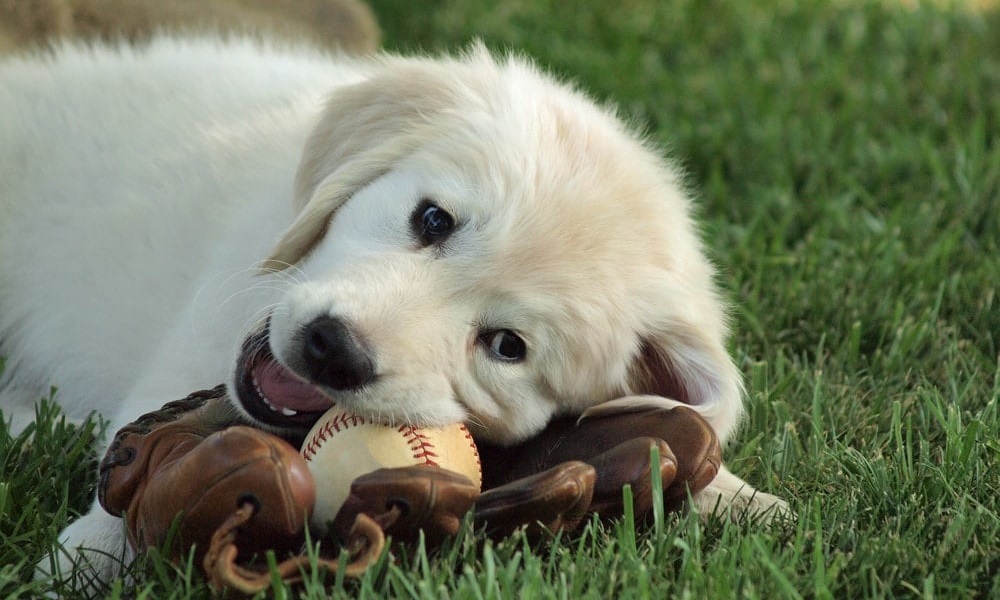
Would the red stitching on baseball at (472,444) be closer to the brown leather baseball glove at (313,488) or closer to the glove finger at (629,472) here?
the brown leather baseball glove at (313,488)

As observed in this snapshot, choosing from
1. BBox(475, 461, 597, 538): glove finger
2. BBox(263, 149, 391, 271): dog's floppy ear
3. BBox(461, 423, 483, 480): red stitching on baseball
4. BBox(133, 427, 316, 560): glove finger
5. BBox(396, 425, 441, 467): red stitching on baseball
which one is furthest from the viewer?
BBox(263, 149, 391, 271): dog's floppy ear

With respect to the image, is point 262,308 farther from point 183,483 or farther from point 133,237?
point 133,237

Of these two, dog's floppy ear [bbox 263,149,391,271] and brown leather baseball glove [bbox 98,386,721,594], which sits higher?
dog's floppy ear [bbox 263,149,391,271]

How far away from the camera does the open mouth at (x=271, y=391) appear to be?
2.60 m

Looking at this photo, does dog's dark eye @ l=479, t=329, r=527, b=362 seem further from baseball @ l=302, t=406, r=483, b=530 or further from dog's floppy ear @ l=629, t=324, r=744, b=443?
dog's floppy ear @ l=629, t=324, r=744, b=443

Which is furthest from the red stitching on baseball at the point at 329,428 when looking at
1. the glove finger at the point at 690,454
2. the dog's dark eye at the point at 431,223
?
the glove finger at the point at 690,454

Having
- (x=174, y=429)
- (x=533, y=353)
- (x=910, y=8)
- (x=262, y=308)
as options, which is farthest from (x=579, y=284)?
(x=910, y=8)

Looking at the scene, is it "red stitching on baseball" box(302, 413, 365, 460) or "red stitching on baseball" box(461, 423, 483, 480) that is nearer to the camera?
"red stitching on baseball" box(302, 413, 365, 460)

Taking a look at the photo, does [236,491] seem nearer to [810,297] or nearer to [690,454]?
[690,454]

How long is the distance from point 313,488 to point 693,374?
39.8 inches

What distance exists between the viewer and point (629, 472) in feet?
8.16

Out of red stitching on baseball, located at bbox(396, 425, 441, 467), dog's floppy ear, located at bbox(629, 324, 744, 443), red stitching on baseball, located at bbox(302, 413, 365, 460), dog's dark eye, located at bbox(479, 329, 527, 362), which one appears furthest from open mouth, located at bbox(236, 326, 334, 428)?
dog's floppy ear, located at bbox(629, 324, 744, 443)

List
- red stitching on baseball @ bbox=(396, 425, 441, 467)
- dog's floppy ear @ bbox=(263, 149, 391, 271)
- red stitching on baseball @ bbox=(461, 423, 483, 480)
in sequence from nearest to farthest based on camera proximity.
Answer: red stitching on baseball @ bbox=(396, 425, 441, 467) → red stitching on baseball @ bbox=(461, 423, 483, 480) → dog's floppy ear @ bbox=(263, 149, 391, 271)

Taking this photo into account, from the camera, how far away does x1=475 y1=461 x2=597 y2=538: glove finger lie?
2338mm
